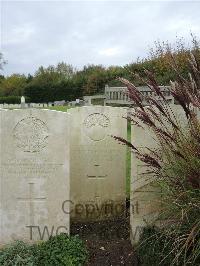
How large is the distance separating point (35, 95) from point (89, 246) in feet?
91.5

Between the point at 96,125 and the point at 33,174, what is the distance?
110 cm

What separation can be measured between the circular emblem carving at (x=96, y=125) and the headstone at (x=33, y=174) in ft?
2.57

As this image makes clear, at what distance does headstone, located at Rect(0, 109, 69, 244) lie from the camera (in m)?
4.27

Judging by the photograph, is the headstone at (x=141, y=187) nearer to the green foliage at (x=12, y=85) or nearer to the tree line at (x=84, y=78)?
the tree line at (x=84, y=78)

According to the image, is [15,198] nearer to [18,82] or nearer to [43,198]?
[43,198]

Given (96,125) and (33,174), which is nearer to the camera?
(33,174)

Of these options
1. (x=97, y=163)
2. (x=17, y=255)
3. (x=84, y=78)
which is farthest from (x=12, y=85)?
(x=17, y=255)

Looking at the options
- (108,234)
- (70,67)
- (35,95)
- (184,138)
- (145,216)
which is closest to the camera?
(184,138)

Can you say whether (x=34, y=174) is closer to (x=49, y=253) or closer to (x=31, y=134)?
(x=31, y=134)

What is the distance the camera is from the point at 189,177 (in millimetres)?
3229

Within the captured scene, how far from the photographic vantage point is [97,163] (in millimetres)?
5184

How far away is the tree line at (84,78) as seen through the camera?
13797 millimetres

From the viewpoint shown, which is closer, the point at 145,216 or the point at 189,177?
the point at 189,177

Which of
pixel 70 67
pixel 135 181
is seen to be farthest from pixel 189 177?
pixel 70 67
